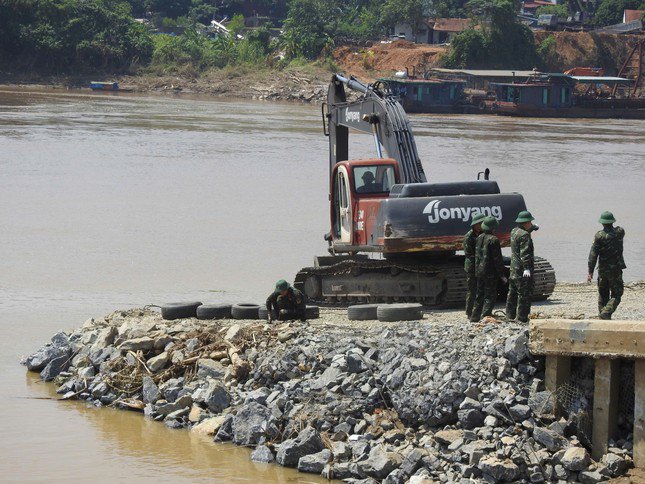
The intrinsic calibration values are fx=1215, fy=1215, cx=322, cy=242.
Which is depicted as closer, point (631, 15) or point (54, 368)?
point (54, 368)

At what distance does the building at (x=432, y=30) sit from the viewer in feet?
362

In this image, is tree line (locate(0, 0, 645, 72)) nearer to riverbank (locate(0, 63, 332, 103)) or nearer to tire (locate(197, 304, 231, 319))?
riverbank (locate(0, 63, 332, 103))

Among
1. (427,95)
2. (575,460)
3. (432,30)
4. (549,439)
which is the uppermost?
(432,30)

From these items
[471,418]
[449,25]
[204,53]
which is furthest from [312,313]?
[449,25]

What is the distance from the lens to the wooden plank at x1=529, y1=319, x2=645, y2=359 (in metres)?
11.7

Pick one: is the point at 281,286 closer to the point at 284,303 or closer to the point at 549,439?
the point at 284,303

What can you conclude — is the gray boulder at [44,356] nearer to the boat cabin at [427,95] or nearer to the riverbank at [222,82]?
the boat cabin at [427,95]

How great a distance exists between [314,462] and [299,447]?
10.4 inches

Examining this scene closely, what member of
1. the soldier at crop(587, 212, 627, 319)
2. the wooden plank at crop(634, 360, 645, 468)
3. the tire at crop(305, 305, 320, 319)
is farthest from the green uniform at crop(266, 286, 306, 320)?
the wooden plank at crop(634, 360, 645, 468)

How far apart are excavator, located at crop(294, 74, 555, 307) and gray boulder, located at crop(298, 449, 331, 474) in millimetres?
5331

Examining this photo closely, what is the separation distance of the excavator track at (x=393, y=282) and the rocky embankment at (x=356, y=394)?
1.83 m

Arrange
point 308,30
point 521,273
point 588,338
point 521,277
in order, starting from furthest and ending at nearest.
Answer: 1. point 308,30
2. point 521,273
3. point 521,277
4. point 588,338

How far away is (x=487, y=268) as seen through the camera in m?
14.9

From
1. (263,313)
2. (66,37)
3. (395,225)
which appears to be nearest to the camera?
(263,313)
